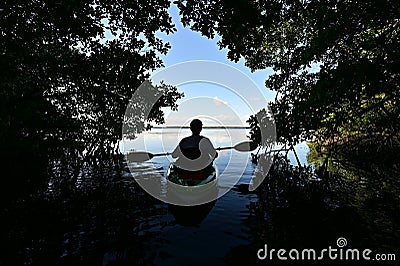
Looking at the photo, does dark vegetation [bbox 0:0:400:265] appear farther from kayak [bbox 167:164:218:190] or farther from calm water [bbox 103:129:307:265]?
kayak [bbox 167:164:218:190]

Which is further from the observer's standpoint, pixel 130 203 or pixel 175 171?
pixel 130 203

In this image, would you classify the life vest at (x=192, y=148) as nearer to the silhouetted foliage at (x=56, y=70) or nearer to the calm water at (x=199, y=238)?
the calm water at (x=199, y=238)

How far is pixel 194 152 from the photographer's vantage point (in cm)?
882

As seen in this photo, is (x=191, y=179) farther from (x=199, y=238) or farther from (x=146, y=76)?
(x=146, y=76)

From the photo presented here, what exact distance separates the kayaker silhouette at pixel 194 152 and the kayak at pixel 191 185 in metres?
0.21

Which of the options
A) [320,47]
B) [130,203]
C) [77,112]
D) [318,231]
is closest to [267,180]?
[318,231]

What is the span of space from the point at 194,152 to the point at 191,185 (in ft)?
4.01

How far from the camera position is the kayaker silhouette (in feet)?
29.0

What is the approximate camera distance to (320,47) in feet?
18.9

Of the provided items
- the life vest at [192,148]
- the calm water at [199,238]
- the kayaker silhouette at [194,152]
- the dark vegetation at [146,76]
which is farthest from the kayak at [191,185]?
the dark vegetation at [146,76]

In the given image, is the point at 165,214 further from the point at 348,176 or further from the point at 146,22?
the point at 348,176

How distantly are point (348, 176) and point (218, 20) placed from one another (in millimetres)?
14094

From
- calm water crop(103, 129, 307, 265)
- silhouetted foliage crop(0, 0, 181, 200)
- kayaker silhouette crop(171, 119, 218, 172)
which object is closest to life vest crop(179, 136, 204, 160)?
kayaker silhouette crop(171, 119, 218, 172)

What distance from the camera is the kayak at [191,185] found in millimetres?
8453
